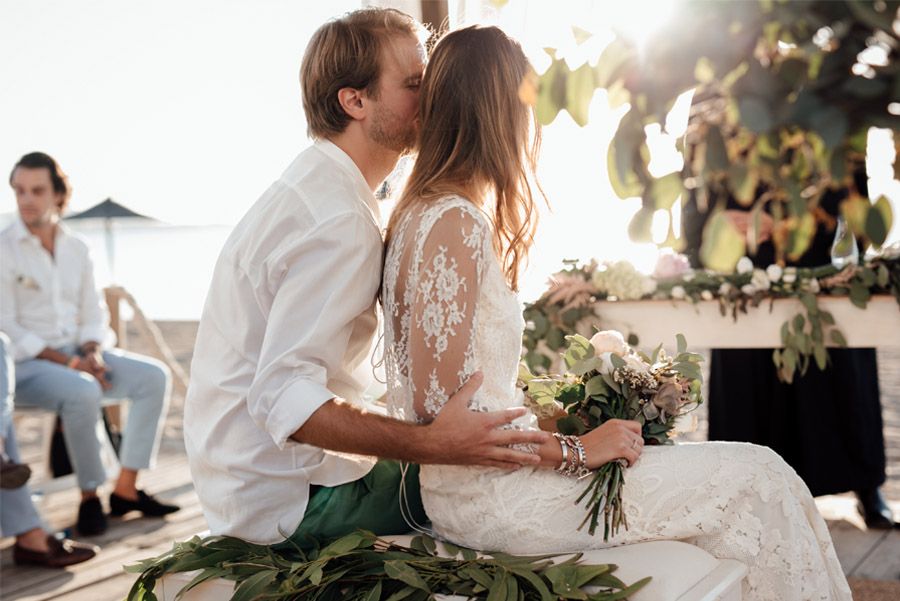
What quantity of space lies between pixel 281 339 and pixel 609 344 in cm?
64

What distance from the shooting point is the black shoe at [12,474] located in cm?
328

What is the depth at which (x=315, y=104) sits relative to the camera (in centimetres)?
193

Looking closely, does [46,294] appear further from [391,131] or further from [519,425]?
[519,425]

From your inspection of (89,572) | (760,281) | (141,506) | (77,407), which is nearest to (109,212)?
(77,407)

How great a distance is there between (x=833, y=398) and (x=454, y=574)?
2687 mm

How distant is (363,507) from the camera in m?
1.84

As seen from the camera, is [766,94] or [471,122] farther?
[471,122]

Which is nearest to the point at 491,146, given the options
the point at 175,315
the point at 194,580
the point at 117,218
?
the point at 194,580

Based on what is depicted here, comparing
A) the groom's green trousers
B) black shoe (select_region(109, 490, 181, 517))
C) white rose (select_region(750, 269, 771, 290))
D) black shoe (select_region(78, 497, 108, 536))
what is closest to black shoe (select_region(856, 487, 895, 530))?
white rose (select_region(750, 269, 771, 290))

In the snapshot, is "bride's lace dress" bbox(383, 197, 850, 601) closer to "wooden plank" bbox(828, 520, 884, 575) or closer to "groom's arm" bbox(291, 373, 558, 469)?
"groom's arm" bbox(291, 373, 558, 469)

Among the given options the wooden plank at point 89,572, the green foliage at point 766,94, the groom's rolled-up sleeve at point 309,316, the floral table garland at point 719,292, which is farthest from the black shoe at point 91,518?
the green foliage at point 766,94

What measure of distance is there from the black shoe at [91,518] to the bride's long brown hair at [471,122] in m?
2.65

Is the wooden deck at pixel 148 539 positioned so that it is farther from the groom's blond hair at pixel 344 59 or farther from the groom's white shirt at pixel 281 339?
the groom's blond hair at pixel 344 59

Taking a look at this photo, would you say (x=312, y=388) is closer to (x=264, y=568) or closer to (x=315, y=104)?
(x=264, y=568)
